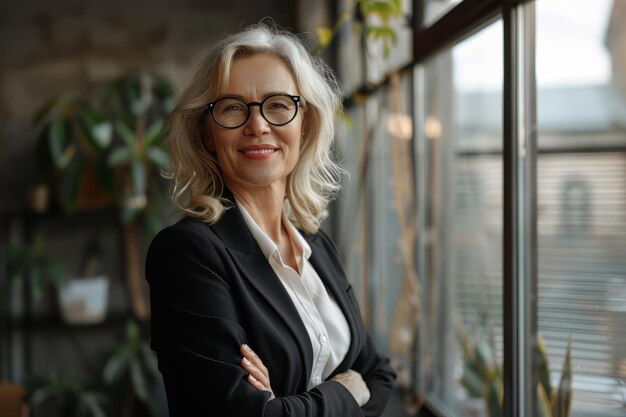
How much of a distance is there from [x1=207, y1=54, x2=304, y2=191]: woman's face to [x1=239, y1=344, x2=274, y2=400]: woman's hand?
0.34 metres

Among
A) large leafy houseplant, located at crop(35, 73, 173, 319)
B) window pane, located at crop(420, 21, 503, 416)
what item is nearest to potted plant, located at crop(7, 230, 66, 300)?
large leafy houseplant, located at crop(35, 73, 173, 319)

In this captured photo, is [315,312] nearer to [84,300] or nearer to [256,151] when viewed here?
[256,151]

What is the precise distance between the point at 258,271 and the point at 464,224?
1.47 meters

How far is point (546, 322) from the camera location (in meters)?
1.81

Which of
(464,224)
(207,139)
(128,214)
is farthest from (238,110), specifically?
(128,214)

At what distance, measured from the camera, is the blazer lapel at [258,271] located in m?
1.34

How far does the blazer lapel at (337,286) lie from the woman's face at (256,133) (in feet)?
0.81

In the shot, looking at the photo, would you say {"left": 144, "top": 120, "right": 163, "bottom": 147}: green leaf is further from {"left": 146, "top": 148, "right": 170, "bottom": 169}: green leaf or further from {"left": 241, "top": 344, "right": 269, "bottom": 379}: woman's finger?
{"left": 241, "top": 344, "right": 269, "bottom": 379}: woman's finger

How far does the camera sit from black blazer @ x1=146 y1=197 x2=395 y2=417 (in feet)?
4.06

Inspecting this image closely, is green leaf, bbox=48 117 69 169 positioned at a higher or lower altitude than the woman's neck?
higher

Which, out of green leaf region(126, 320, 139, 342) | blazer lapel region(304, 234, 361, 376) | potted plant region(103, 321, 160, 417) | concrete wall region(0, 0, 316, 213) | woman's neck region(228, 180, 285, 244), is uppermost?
concrete wall region(0, 0, 316, 213)

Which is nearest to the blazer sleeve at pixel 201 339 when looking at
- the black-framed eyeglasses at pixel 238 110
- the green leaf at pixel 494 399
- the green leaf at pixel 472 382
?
the black-framed eyeglasses at pixel 238 110

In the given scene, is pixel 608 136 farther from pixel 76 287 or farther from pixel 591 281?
pixel 76 287

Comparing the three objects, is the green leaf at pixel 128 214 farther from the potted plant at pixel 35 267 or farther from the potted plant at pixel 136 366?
the potted plant at pixel 136 366
